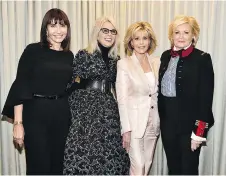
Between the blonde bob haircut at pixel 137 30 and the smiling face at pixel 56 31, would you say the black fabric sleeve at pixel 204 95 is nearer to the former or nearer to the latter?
the blonde bob haircut at pixel 137 30

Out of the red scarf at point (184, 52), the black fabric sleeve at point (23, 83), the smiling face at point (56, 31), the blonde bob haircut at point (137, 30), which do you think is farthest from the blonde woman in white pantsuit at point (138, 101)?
the black fabric sleeve at point (23, 83)

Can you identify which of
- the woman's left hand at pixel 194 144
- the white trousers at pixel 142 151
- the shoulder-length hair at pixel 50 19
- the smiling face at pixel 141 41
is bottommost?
the white trousers at pixel 142 151

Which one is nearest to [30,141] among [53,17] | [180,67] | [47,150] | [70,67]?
[47,150]

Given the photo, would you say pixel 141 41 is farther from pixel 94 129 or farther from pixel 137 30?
pixel 94 129

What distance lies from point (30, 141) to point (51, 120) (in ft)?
0.73

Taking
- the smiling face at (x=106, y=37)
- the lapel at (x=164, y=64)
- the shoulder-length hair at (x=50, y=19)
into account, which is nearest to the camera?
the shoulder-length hair at (x=50, y=19)

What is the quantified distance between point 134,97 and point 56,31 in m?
0.83

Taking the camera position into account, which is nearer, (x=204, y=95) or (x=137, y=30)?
(x=204, y=95)

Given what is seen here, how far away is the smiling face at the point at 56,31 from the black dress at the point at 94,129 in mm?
263

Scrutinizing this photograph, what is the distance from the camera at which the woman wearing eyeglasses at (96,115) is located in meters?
2.52

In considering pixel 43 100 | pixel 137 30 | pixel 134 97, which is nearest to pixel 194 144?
pixel 134 97

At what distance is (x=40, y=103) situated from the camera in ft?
7.93

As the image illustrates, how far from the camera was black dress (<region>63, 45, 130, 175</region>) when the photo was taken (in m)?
2.51

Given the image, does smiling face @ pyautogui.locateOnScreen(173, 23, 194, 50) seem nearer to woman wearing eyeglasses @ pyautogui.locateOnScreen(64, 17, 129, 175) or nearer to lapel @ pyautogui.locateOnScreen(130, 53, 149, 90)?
lapel @ pyautogui.locateOnScreen(130, 53, 149, 90)
